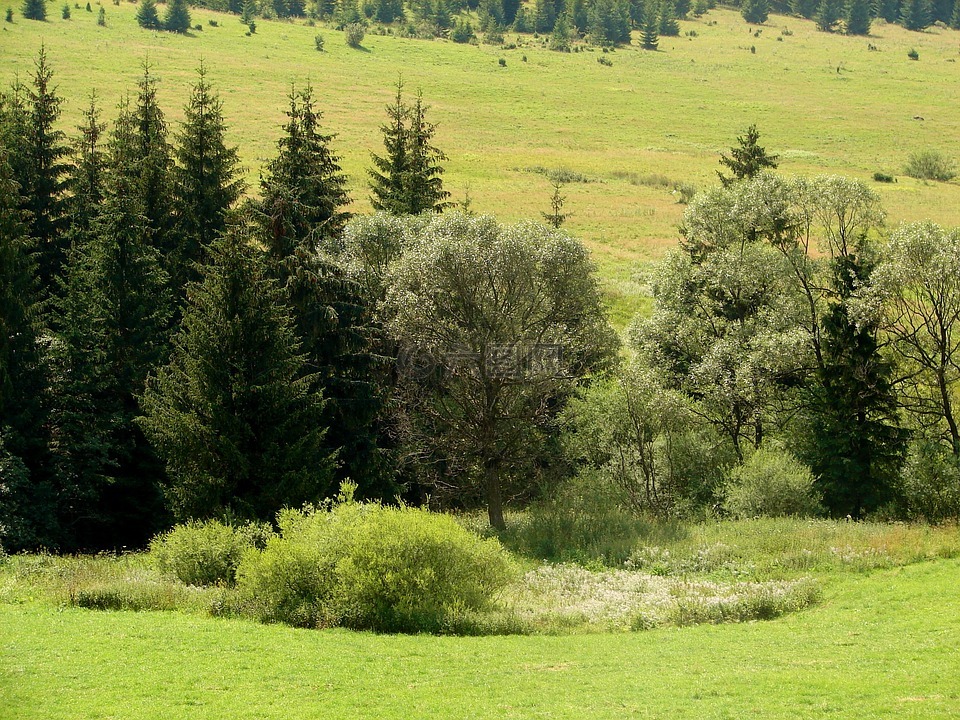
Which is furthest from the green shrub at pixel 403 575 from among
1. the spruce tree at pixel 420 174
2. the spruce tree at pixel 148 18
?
the spruce tree at pixel 148 18

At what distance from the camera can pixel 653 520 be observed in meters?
35.6

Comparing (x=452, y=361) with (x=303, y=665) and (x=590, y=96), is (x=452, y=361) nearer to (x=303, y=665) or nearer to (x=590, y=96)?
(x=303, y=665)

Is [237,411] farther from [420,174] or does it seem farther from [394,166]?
[394,166]

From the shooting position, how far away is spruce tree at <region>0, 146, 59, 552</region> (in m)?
33.0

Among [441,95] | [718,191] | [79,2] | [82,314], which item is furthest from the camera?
[79,2]

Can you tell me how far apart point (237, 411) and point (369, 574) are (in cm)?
1179

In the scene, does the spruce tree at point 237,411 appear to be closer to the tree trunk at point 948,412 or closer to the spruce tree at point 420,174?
the spruce tree at point 420,174

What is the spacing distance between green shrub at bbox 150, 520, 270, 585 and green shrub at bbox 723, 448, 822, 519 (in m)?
17.7

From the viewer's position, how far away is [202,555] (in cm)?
2672

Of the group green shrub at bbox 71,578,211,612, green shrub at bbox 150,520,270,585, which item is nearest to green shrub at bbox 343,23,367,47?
green shrub at bbox 150,520,270,585

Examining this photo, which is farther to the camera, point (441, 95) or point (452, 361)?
point (441, 95)

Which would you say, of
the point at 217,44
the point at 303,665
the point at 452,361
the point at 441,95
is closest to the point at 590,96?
the point at 441,95

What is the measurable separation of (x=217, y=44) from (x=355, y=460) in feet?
526

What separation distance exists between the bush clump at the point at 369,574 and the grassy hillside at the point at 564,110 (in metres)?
40.2
